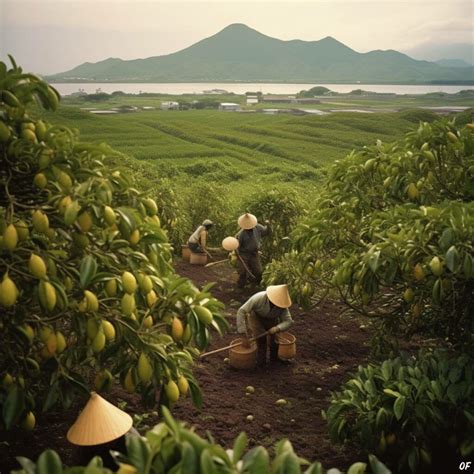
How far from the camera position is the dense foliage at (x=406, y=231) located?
2738mm

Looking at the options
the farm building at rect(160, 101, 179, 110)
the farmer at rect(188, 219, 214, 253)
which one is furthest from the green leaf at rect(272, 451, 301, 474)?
the farm building at rect(160, 101, 179, 110)

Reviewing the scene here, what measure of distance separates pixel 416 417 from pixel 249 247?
3.71 meters

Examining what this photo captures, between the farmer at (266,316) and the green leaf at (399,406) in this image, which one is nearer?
the green leaf at (399,406)

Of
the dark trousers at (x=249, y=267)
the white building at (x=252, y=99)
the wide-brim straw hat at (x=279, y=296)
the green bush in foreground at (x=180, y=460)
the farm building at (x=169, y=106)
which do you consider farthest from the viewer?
the white building at (x=252, y=99)

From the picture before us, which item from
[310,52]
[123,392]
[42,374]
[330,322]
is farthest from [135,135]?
[310,52]

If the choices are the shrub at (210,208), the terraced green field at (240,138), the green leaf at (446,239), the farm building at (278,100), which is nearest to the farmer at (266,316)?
the green leaf at (446,239)

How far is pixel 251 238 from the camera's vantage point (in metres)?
6.34

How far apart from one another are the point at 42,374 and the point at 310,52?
98.6 m

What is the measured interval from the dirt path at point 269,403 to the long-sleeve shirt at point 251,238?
1.03 metres

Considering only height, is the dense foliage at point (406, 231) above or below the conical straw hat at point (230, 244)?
above

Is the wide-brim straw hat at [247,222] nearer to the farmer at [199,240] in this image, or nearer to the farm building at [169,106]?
the farmer at [199,240]

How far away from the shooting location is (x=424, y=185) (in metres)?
3.57

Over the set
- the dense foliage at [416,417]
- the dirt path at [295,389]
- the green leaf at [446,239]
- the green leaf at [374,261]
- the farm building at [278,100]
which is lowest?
the dirt path at [295,389]

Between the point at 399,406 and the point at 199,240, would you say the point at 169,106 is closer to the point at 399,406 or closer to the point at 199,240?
the point at 199,240
